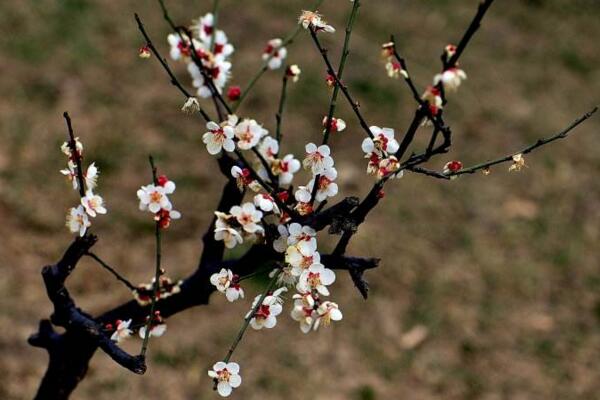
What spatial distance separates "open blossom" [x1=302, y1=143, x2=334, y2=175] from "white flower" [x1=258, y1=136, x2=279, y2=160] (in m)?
0.10

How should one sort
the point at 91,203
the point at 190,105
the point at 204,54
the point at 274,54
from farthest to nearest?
the point at 274,54
the point at 204,54
the point at 91,203
the point at 190,105

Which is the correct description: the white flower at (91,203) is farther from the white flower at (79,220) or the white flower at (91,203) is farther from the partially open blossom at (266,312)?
the partially open blossom at (266,312)

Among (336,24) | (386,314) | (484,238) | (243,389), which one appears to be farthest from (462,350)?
(336,24)

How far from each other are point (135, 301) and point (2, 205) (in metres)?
1.82

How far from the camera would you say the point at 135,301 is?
1945 mm

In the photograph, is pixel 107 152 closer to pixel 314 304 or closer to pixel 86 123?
pixel 86 123

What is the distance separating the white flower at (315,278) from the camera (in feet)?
4.71

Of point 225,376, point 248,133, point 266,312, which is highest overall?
point 248,133

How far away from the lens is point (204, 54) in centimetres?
165

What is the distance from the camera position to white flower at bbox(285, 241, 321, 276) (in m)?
1.42

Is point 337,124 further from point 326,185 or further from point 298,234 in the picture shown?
point 298,234

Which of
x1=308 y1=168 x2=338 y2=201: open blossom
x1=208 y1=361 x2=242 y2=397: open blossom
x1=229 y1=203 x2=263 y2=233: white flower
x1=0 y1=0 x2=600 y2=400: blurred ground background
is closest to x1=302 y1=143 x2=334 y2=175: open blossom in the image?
x1=308 y1=168 x2=338 y2=201: open blossom

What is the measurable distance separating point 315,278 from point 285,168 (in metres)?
0.25

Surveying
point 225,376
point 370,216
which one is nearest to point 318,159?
point 225,376
